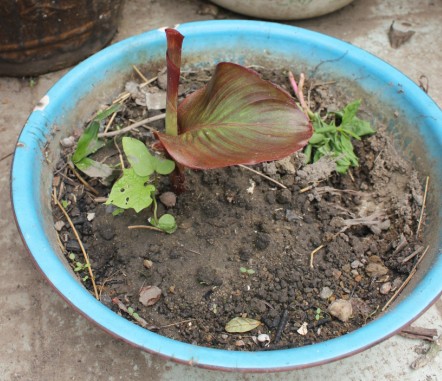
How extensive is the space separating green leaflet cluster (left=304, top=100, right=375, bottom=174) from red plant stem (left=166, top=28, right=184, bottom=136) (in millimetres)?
420

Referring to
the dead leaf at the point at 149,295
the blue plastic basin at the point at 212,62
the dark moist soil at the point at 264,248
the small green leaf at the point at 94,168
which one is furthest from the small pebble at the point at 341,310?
the small green leaf at the point at 94,168

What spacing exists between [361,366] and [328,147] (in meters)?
0.54

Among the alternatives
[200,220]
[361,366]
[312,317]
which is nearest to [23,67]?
[200,220]

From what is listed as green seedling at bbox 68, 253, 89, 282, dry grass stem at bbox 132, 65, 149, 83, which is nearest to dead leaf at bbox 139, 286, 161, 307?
green seedling at bbox 68, 253, 89, 282

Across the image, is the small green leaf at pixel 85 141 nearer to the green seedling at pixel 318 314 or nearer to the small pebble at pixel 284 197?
the small pebble at pixel 284 197

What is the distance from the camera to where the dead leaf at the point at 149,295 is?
44.6 inches

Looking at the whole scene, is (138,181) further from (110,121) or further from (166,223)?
(110,121)

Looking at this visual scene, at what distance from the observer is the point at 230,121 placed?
3.56 feet

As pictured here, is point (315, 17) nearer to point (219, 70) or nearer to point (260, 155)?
point (219, 70)

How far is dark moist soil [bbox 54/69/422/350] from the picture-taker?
1130mm

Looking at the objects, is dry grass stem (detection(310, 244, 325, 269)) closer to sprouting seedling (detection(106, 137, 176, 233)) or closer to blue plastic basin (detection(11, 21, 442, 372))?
blue plastic basin (detection(11, 21, 442, 372))

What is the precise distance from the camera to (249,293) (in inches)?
45.7

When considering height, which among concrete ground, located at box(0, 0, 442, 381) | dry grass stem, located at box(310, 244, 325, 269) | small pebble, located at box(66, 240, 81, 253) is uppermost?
dry grass stem, located at box(310, 244, 325, 269)

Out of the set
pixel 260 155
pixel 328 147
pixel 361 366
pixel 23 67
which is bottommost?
pixel 361 366
